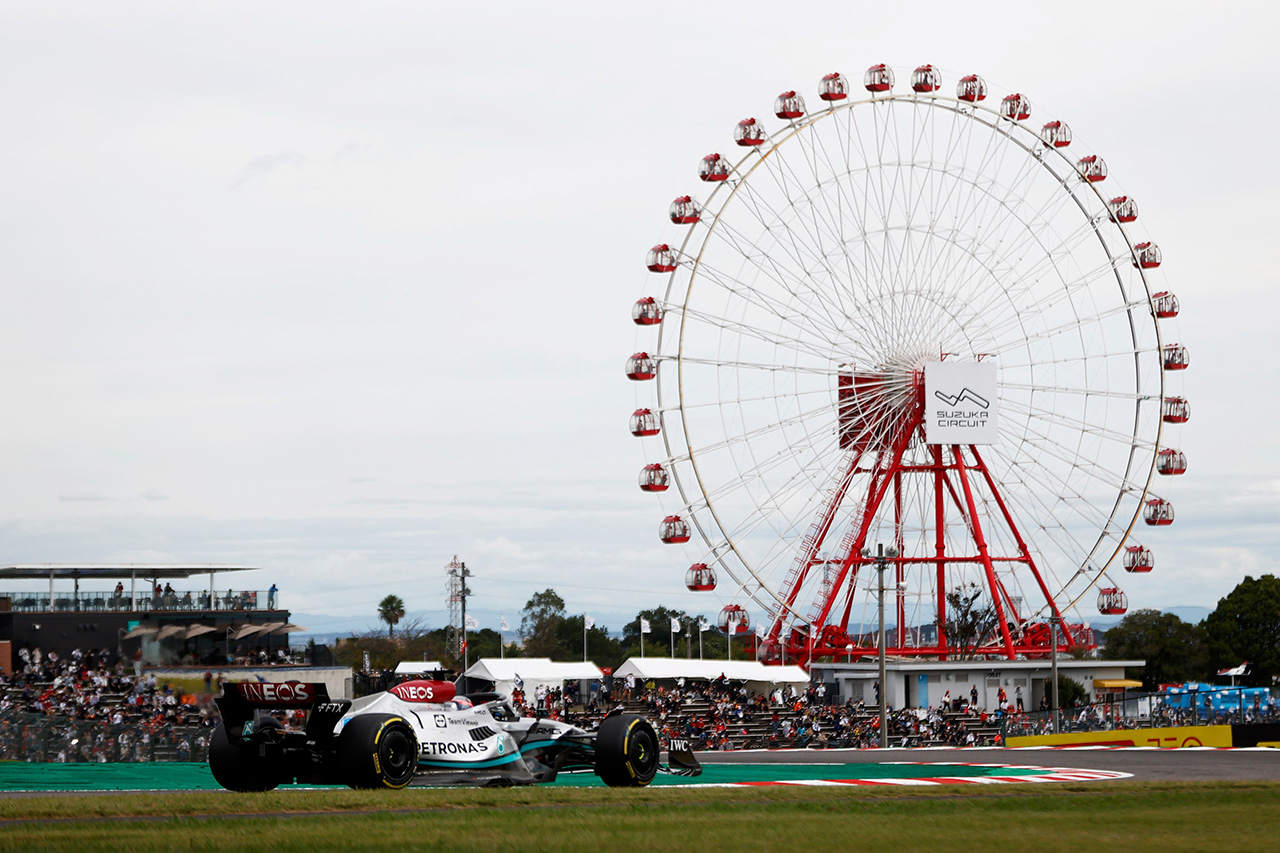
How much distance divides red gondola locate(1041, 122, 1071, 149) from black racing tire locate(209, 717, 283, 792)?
4058 cm

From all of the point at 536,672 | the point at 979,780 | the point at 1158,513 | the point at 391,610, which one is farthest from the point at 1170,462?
the point at 391,610

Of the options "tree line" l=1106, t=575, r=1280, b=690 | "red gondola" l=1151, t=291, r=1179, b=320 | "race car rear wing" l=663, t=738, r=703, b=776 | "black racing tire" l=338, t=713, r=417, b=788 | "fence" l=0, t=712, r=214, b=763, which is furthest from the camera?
"tree line" l=1106, t=575, r=1280, b=690

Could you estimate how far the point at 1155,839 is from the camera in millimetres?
12664

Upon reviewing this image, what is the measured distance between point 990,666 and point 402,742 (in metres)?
41.8

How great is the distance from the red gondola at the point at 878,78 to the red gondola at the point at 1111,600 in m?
19.2

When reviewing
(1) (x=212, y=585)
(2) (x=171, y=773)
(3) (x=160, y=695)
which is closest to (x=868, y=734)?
(3) (x=160, y=695)

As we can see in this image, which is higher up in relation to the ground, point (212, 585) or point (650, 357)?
point (650, 357)

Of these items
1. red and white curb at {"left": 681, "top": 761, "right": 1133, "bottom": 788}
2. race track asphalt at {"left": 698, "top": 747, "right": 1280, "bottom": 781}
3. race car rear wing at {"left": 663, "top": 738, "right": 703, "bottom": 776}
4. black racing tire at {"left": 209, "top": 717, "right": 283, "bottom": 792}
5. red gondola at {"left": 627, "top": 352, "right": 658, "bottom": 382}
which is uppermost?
red gondola at {"left": 627, "top": 352, "right": 658, "bottom": 382}

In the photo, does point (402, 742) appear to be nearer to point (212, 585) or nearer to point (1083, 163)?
point (1083, 163)

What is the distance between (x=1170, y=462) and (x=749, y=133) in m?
18.6

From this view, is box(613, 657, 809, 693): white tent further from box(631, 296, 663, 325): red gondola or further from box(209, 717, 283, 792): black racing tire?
box(209, 717, 283, 792): black racing tire

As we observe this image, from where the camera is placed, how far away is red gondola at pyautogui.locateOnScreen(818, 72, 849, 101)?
159ft

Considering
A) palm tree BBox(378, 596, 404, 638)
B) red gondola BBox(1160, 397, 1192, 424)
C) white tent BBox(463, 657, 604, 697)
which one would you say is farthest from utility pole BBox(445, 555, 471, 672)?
palm tree BBox(378, 596, 404, 638)

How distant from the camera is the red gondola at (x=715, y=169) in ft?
157
